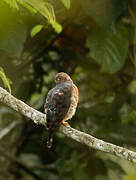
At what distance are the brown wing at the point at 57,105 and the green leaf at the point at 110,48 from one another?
619 mm

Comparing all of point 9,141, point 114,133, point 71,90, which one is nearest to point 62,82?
point 71,90

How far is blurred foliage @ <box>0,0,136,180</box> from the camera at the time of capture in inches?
169

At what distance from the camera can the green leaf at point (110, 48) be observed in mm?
4328

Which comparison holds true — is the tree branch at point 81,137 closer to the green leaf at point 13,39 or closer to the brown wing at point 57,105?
the brown wing at point 57,105

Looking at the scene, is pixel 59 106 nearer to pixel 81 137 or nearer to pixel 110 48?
pixel 81 137

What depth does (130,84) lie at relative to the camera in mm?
5359

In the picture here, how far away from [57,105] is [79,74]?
6.84ft

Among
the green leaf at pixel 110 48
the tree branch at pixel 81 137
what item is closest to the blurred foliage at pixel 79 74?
the green leaf at pixel 110 48

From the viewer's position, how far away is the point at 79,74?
5.61 m

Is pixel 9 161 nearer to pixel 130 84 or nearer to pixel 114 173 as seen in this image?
pixel 114 173

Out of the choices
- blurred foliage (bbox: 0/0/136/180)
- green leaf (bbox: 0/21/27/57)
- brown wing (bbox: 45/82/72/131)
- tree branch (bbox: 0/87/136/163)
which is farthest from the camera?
blurred foliage (bbox: 0/0/136/180)

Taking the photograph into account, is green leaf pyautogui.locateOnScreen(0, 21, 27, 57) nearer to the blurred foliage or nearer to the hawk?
the blurred foliage

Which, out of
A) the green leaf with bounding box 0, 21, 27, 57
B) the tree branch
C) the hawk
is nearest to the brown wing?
the hawk

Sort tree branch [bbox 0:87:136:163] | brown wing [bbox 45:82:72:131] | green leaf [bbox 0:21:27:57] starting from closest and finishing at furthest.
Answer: tree branch [bbox 0:87:136:163]
brown wing [bbox 45:82:72:131]
green leaf [bbox 0:21:27:57]
